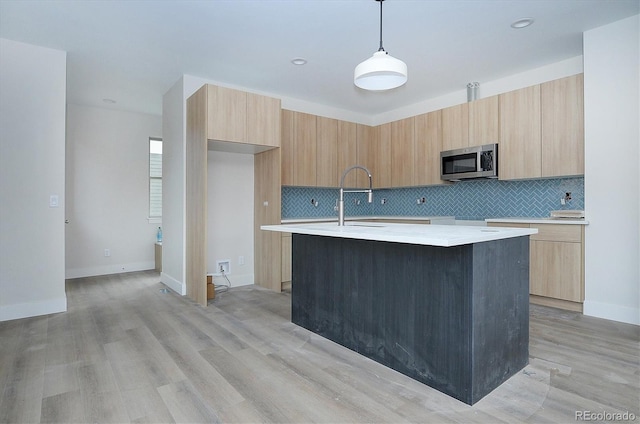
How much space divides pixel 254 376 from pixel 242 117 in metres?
2.75

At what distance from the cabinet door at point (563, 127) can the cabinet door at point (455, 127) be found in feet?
2.90

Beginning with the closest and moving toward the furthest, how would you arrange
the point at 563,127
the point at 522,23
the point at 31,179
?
the point at 522,23 < the point at 31,179 < the point at 563,127

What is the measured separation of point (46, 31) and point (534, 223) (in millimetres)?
4970

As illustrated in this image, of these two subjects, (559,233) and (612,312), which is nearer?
(612,312)

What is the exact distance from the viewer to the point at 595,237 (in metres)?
3.23

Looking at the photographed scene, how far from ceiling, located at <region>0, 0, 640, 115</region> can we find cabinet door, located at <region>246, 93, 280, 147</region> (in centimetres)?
39

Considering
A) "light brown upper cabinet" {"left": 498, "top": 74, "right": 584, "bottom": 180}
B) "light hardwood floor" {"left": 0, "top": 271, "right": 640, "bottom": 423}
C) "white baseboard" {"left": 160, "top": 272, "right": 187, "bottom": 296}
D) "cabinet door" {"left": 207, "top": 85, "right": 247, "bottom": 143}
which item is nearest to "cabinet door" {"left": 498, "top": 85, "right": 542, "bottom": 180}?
"light brown upper cabinet" {"left": 498, "top": 74, "right": 584, "bottom": 180}

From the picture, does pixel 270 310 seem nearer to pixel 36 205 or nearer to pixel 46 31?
pixel 36 205

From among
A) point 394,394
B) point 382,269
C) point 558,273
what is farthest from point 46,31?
point 558,273

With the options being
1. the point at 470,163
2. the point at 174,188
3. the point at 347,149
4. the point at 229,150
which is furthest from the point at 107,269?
the point at 470,163

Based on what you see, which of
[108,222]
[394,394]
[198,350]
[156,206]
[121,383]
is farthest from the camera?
[156,206]

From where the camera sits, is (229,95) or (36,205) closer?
(36,205)

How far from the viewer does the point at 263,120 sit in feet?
13.4

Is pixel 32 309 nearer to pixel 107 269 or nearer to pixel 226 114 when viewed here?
pixel 107 269
